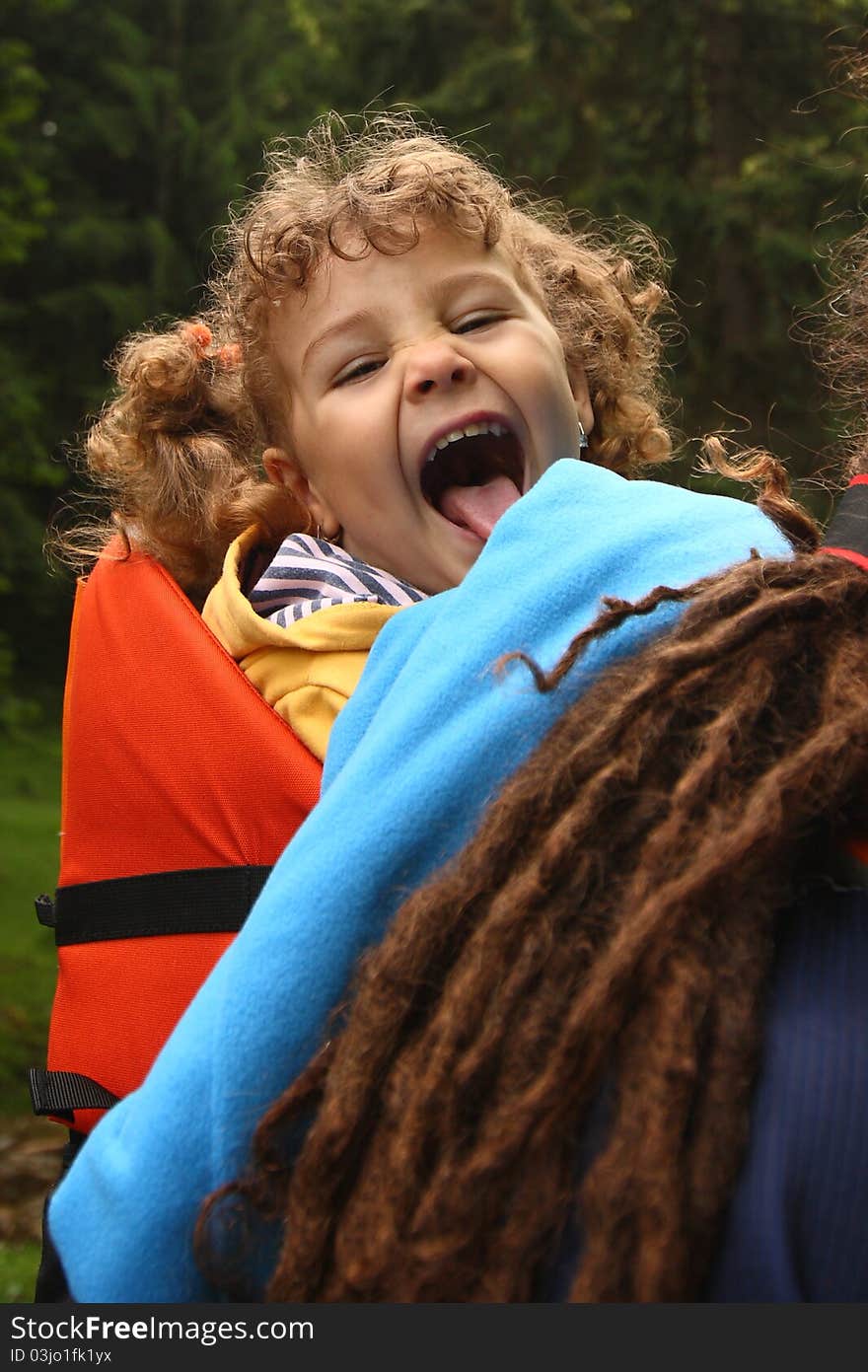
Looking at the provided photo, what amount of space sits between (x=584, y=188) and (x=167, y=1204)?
7.97 meters

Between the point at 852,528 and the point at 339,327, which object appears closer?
the point at 852,528

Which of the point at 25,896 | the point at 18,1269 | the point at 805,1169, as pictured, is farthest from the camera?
the point at 25,896

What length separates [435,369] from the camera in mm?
2463

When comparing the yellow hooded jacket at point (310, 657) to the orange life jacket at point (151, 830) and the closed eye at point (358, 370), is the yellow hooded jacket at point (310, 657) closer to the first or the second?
the orange life jacket at point (151, 830)

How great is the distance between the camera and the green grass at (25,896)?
29.0 ft

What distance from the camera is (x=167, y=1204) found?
1.13 m

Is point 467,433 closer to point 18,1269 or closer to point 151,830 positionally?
point 151,830

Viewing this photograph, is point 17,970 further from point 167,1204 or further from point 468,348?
point 167,1204

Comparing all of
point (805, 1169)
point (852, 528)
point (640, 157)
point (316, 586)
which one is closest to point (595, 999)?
point (805, 1169)

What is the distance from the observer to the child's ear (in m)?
2.74

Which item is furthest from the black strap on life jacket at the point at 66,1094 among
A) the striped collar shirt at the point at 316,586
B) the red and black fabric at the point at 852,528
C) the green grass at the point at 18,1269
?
the green grass at the point at 18,1269

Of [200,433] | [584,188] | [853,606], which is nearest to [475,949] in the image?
[853,606]

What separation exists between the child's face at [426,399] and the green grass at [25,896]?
5844mm

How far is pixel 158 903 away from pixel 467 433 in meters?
1.03
